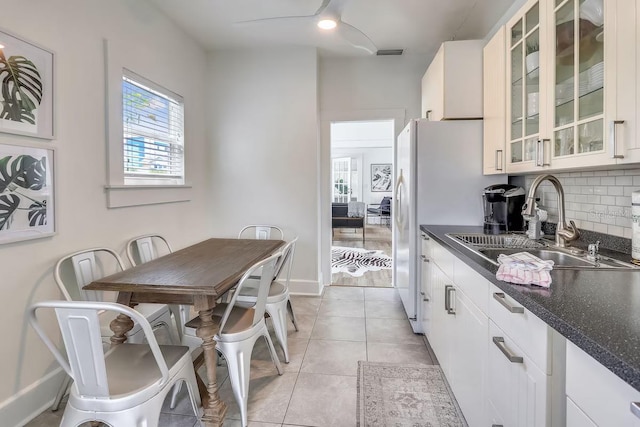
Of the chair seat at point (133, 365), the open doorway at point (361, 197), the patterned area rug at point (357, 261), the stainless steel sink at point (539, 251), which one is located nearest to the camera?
the chair seat at point (133, 365)

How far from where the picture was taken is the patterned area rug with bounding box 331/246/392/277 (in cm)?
475

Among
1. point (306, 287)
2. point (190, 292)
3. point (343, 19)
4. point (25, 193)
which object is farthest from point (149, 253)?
point (343, 19)

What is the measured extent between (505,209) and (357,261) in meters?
3.07

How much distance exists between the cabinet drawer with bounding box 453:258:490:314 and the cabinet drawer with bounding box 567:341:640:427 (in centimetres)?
52

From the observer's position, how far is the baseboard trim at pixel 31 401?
166 cm

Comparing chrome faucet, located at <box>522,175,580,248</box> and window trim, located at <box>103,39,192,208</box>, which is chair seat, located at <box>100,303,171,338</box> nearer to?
window trim, located at <box>103,39,192,208</box>

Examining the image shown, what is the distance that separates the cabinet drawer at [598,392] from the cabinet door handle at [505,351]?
230 millimetres

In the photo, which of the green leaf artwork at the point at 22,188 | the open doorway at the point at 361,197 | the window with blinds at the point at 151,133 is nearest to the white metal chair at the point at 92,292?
the green leaf artwork at the point at 22,188

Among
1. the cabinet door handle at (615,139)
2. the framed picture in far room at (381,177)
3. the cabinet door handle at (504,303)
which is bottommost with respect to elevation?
the cabinet door handle at (504,303)

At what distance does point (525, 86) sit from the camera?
6.24ft

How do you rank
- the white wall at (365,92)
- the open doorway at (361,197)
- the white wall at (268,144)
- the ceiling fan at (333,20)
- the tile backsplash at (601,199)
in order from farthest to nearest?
1. the open doorway at (361,197)
2. the white wall at (365,92)
3. the white wall at (268,144)
4. the ceiling fan at (333,20)
5. the tile backsplash at (601,199)

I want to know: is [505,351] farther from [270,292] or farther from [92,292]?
[92,292]

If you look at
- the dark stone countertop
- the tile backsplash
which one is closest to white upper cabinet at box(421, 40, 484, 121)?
the tile backsplash

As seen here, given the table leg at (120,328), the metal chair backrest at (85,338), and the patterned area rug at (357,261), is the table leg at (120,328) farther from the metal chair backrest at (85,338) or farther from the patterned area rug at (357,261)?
the patterned area rug at (357,261)
